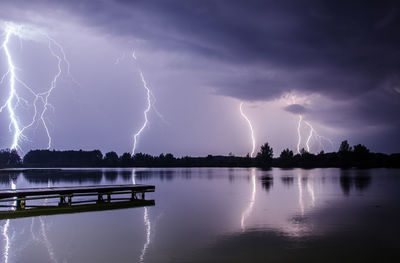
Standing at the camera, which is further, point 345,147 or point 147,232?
point 345,147

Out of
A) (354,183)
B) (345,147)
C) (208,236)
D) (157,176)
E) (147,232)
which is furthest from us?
(345,147)

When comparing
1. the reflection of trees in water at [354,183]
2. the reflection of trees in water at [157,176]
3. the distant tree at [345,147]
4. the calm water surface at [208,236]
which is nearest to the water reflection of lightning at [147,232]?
the calm water surface at [208,236]

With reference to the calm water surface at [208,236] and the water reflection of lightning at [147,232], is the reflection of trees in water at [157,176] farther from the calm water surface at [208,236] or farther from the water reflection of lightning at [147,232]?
the calm water surface at [208,236]

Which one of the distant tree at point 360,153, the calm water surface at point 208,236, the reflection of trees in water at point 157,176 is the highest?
the distant tree at point 360,153

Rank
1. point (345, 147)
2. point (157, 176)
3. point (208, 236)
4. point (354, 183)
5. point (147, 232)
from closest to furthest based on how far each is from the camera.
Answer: point (208, 236), point (147, 232), point (354, 183), point (157, 176), point (345, 147)

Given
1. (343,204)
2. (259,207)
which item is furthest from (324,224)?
(343,204)

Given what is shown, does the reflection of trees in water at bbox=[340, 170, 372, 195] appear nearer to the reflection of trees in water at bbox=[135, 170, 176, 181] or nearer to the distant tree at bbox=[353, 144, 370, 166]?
the reflection of trees in water at bbox=[135, 170, 176, 181]

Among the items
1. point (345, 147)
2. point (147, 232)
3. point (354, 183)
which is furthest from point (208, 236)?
point (345, 147)

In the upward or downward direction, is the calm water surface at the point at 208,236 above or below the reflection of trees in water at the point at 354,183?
above

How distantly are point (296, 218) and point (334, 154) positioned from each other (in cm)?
18480

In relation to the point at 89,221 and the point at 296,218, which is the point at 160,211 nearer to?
the point at 89,221

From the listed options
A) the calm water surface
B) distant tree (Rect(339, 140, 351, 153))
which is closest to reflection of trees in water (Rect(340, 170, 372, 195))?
the calm water surface

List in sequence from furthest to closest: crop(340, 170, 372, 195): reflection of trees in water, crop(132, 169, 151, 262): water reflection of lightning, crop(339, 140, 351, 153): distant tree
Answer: crop(339, 140, 351, 153): distant tree, crop(340, 170, 372, 195): reflection of trees in water, crop(132, 169, 151, 262): water reflection of lightning

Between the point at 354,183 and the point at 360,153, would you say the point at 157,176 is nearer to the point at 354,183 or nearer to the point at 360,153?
the point at 354,183
